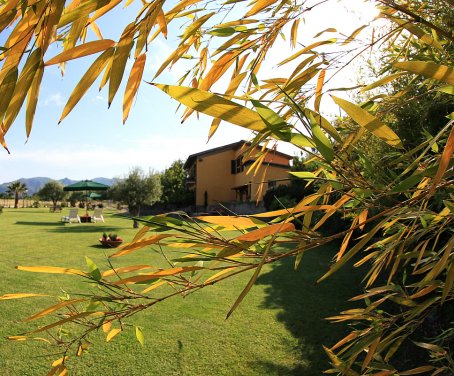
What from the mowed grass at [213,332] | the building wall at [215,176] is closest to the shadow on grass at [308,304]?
the mowed grass at [213,332]

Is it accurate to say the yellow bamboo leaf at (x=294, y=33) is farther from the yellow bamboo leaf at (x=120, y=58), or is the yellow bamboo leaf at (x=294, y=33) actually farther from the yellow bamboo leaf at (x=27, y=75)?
the yellow bamboo leaf at (x=27, y=75)

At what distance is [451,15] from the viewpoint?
1650 mm

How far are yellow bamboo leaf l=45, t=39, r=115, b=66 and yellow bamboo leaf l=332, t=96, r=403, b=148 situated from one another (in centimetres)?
44

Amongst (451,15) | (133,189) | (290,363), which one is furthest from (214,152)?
(451,15)

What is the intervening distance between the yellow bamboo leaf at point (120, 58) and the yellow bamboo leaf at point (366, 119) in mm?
398

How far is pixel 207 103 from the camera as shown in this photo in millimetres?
620

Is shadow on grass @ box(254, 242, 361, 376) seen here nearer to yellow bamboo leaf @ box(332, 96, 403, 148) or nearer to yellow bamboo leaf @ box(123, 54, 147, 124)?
yellow bamboo leaf @ box(332, 96, 403, 148)

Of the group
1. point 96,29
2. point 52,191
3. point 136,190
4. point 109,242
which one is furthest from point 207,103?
point 52,191

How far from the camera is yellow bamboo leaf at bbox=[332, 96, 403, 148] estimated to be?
0.69 meters

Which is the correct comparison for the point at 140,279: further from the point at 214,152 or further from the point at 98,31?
the point at 214,152

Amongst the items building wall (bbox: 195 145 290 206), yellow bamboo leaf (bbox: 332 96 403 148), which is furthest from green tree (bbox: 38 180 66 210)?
yellow bamboo leaf (bbox: 332 96 403 148)

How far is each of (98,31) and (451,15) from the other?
1.53 meters

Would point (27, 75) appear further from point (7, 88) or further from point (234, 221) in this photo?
point (234, 221)

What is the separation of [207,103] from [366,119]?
317 millimetres
